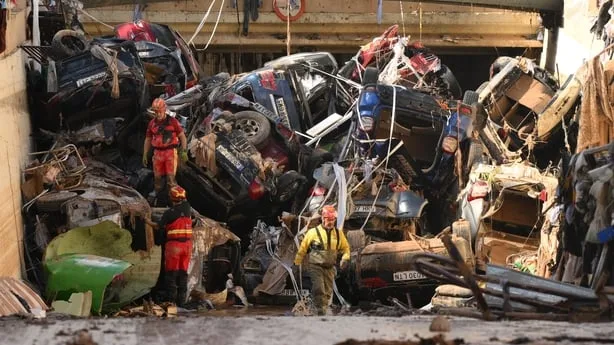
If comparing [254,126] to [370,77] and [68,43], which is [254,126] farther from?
[68,43]

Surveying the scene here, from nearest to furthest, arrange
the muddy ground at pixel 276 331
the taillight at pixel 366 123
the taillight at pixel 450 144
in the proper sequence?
the muddy ground at pixel 276 331 → the taillight at pixel 450 144 → the taillight at pixel 366 123

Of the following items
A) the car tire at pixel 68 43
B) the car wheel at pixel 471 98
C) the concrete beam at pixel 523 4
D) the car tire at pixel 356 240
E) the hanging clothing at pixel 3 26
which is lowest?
the car tire at pixel 356 240

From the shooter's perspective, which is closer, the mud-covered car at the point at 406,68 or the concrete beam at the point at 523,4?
the mud-covered car at the point at 406,68

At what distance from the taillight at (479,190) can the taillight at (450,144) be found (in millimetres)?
1011

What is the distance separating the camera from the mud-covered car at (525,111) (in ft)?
57.6

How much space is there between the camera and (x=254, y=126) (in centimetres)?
1688

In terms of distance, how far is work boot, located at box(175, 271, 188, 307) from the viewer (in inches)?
542

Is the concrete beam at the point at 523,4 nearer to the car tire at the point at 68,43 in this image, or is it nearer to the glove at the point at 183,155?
the car tire at the point at 68,43

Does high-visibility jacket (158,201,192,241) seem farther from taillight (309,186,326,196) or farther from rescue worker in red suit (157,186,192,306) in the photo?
taillight (309,186,326,196)

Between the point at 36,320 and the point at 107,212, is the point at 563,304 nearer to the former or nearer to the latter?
the point at 36,320

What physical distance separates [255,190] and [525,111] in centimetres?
578

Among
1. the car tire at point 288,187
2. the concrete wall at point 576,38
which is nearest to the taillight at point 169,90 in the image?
the car tire at point 288,187

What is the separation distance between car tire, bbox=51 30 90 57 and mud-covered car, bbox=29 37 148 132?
0.77 feet

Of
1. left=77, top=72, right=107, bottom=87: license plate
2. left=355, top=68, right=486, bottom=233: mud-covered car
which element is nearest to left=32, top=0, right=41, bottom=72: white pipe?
left=77, top=72, right=107, bottom=87: license plate
